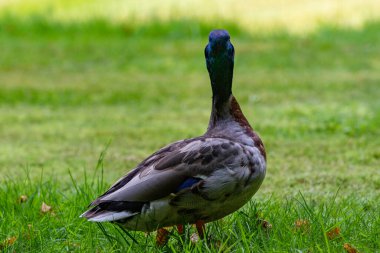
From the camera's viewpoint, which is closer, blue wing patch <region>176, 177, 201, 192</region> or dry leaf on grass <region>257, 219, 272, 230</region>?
blue wing patch <region>176, 177, 201, 192</region>

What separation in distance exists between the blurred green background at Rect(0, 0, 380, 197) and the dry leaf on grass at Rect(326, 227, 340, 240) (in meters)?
1.29

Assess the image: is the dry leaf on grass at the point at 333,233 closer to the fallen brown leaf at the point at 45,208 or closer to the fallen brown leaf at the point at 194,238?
the fallen brown leaf at the point at 194,238

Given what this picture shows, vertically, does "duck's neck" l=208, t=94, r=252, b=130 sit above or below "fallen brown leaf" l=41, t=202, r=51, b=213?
above

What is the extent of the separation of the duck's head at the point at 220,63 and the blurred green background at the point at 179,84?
1301 millimetres

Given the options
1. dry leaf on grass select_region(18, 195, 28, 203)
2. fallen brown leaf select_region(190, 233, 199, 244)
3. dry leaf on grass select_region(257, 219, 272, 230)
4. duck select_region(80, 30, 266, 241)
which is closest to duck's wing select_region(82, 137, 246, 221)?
→ duck select_region(80, 30, 266, 241)

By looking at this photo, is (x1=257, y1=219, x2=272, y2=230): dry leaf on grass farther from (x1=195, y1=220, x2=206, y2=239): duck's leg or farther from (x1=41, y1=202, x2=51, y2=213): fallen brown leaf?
(x1=41, y1=202, x2=51, y2=213): fallen brown leaf

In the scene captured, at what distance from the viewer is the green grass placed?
166 inches

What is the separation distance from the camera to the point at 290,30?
11914mm

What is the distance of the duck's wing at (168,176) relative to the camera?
373cm

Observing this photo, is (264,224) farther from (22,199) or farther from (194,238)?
(22,199)

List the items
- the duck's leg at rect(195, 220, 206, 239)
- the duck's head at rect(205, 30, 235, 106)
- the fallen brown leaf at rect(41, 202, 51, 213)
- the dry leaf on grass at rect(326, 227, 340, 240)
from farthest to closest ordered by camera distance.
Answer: the fallen brown leaf at rect(41, 202, 51, 213)
the duck's head at rect(205, 30, 235, 106)
the dry leaf on grass at rect(326, 227, 340, 240)
the duck's leg at rect(195, 220, 206, 239)

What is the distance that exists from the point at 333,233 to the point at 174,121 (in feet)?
13.0

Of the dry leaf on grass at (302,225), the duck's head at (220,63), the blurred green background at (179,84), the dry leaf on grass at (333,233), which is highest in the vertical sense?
the duck's head at (220,63)

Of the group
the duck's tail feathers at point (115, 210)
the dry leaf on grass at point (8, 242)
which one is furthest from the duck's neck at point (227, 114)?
the dry leaf on grass at point (8, 242)
